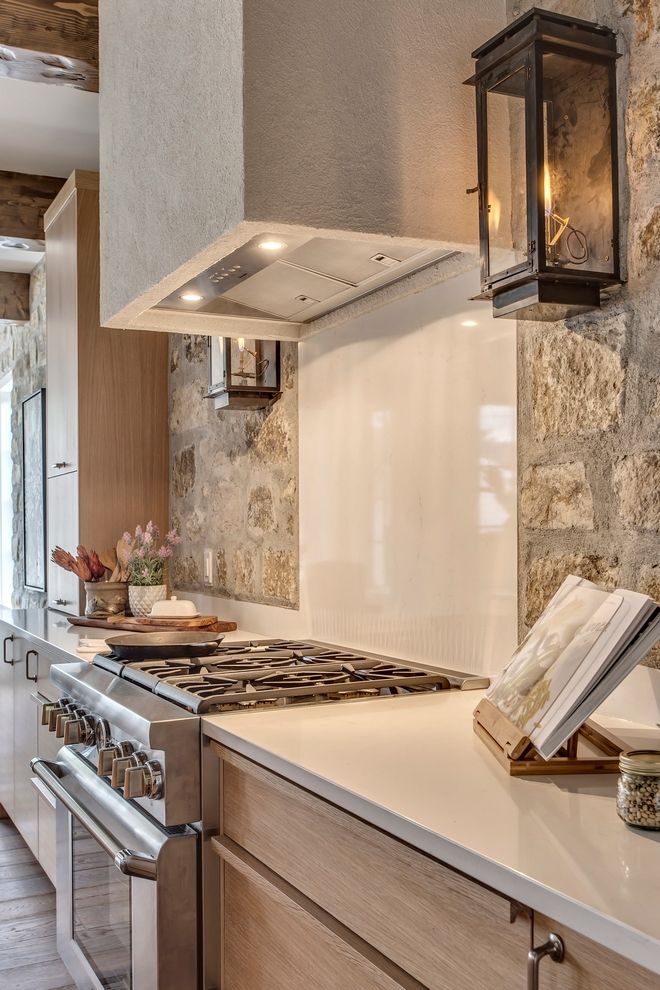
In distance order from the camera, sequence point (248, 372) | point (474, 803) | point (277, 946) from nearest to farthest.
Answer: point (474, 803)
point (277, 946)
point (248, 372)

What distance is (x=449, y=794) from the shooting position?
44.0 inches

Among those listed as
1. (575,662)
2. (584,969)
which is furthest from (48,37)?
(584,969)

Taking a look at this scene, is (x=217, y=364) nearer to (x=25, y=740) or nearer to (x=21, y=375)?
(x=25, y=740)

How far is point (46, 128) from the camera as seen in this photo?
3793mm

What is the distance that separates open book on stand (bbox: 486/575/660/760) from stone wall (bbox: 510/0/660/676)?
21 cm

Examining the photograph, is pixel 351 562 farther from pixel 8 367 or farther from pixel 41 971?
pixel 8 367

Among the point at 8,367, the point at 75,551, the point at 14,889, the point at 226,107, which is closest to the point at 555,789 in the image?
the point at 226,107

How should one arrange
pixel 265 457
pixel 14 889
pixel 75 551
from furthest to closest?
pixel 75 551
pixel 14 889
pixel 265 457

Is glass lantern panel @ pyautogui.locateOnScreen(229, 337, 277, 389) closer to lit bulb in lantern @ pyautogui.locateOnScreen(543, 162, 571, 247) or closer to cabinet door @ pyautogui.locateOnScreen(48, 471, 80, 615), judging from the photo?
cabinet door @ pyautogui.locateOnScreen(48, 471, 80, 615)

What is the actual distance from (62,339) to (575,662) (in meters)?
3.28

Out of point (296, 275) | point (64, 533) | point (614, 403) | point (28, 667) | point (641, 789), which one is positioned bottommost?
point (28, 667)

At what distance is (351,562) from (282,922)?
1.14m

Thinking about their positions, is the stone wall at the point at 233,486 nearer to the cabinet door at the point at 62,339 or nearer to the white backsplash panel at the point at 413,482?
the white backsplash panel at the point at 413,482

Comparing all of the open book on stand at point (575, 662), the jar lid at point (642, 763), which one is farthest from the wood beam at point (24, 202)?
the jar lid at point (642, 763)
